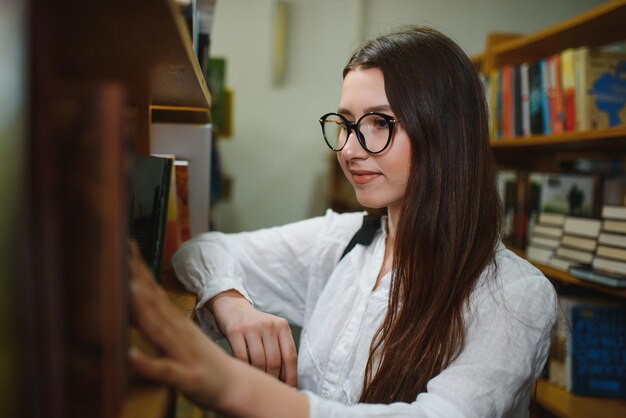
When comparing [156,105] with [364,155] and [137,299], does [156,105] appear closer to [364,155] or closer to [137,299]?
[364,155]

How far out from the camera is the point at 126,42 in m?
0.50

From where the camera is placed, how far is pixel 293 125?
3217 millimetres

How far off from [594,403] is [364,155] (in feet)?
4.21

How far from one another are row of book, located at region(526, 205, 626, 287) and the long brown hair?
2.68 feet

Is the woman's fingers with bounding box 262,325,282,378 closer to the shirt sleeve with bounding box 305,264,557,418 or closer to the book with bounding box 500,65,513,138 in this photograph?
the shirt sleeve with bounding box 305,264,557,418

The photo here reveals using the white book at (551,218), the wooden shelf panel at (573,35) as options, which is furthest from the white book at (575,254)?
the wooden shelf panel at (573,35)

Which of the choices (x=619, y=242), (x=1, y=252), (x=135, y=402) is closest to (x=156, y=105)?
(x=1, y=252)

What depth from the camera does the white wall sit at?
10.2 feet

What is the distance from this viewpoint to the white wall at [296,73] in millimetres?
3123

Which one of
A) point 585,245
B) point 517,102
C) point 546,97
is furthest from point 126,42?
point 517,102

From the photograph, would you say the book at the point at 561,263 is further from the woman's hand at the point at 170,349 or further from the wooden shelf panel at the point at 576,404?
the woman's hand at the point at 170,349

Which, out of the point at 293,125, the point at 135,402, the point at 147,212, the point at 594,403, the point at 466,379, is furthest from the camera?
the point at 293,125

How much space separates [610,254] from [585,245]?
11cm

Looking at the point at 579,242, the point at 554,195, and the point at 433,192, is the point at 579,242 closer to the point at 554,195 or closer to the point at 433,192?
the point at 554,195
